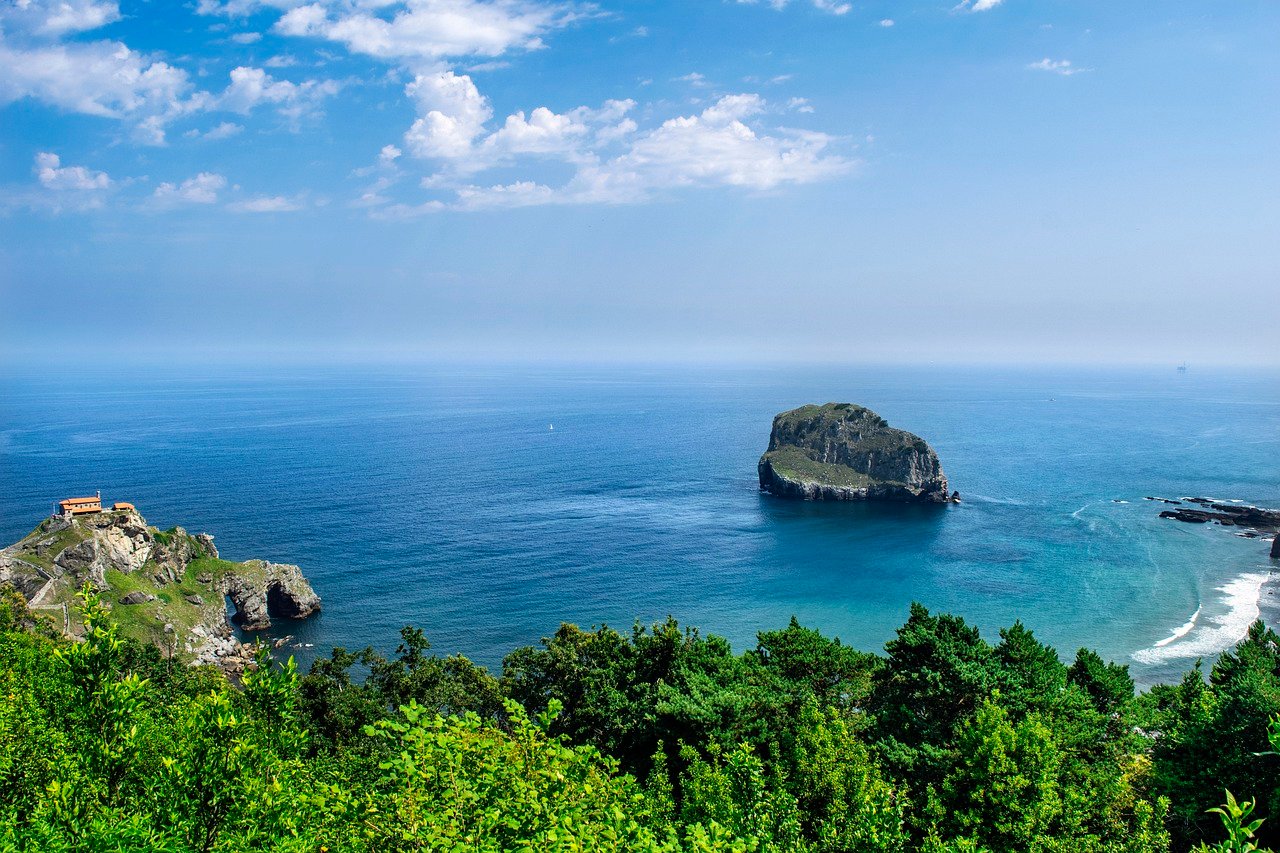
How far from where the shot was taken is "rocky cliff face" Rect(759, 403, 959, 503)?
124 metres

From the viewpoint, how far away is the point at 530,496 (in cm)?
12588

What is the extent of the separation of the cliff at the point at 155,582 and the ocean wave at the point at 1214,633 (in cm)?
8110

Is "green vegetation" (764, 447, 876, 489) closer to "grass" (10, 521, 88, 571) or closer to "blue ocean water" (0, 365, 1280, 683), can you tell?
"blue ocean water" (0, 365, 1280, 683)

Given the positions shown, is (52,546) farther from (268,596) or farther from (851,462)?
(851,462)

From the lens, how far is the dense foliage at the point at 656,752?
13.3 m

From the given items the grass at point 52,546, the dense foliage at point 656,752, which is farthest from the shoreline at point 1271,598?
the grass at point 52,546

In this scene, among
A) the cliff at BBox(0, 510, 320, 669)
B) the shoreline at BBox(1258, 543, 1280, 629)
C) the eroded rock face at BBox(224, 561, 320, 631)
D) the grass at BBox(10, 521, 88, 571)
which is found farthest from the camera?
the eroded rock face at BBox(224, 561, 320, 631)

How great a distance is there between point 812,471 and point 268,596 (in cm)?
8570

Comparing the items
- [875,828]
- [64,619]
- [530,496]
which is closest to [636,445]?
[530,496]

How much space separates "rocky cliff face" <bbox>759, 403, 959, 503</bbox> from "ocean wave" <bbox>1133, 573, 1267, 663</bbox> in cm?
4701

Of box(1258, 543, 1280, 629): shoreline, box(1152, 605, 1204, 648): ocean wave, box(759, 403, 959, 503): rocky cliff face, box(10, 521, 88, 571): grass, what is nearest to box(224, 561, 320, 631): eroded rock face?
box(10, 521, 88, 571): grass

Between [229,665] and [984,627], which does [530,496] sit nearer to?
[229,665]

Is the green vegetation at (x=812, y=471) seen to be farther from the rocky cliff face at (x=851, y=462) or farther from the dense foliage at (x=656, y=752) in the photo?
the dense foliage at (x=656, y=752)

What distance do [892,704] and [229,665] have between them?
57713mm
